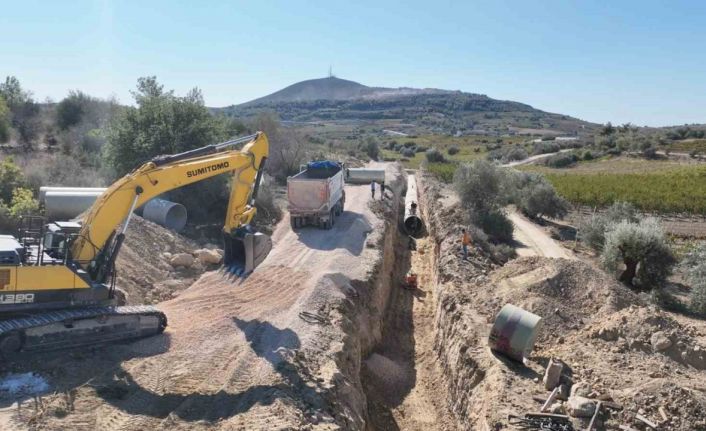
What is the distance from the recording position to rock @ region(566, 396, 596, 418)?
11.1 metres

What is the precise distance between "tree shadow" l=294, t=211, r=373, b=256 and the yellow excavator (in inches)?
352

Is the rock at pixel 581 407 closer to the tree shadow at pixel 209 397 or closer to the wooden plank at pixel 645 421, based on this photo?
the wooden plank at pixel 645 421

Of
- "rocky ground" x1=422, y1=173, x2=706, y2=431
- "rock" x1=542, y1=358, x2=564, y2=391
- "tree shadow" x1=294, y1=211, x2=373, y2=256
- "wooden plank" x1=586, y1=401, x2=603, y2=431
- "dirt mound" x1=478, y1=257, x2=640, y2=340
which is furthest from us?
"tree shadow" x1=294, y1=211, x2=373, y2=256

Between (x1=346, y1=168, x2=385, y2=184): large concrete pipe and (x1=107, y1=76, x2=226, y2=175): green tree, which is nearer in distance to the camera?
(x1=107, y1=76, x2=226, y2=175): green tree

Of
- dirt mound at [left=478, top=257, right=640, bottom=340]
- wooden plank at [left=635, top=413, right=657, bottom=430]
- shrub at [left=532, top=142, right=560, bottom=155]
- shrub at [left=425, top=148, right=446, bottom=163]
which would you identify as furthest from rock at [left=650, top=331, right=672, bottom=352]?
shrub at [left=532, top=142, right=560, bottom=155]

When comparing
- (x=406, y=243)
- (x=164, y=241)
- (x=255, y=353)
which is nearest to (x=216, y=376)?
(x=255, y=353)

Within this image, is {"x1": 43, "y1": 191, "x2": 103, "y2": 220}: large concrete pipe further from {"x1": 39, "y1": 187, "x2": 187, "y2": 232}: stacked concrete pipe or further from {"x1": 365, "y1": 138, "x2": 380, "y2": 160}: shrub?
{"x1": 365, "y1": 138, "x2": 380, "y2": 160}: shrub

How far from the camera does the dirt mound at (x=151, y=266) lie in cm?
1845

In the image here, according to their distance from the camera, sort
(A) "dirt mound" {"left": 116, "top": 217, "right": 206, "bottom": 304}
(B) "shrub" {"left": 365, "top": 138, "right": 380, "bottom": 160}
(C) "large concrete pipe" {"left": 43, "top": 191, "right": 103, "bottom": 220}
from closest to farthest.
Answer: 1. (A) "dirt mound" {"left": 116, "top": 217, "right": 206, "bottom": 304}
2. (C) "large concrete pipe" {"left": 43, "top": 191, "right": 103, "bottom": 220}
3. (B) "shrub" {"left": 365, "top": 138, "right": 380, "bottom": 160}

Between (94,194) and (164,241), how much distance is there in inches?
213

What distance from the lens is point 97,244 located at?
13.4 metres

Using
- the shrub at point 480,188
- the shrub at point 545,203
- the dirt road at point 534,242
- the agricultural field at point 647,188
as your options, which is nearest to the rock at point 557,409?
the dirt road at point 534,242

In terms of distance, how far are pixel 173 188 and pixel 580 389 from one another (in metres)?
10.6

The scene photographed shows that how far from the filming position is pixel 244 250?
50.9 feet
